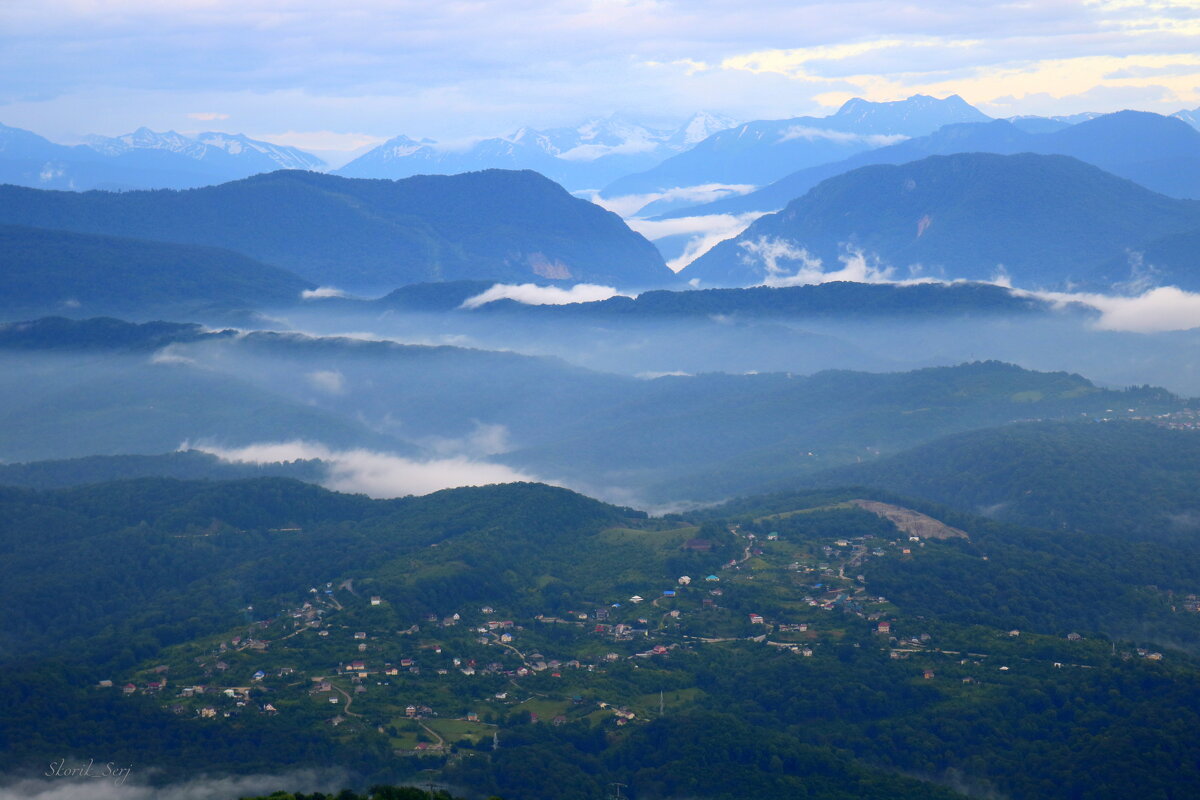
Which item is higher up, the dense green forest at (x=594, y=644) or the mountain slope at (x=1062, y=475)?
the mountain slope at (x=1062, y=475)

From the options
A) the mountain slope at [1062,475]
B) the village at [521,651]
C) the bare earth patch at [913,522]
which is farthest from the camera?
the mountain slope at [1062,475]

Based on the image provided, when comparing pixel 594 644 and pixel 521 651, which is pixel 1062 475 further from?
pixel 521 651

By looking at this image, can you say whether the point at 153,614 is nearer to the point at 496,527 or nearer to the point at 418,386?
the point at 496,527

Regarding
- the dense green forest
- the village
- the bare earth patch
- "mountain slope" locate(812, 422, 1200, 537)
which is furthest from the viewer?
"mountain slope" locate(812, 422, 1200, 537)

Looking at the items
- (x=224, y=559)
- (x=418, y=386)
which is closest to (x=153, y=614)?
(x=224, y=559)

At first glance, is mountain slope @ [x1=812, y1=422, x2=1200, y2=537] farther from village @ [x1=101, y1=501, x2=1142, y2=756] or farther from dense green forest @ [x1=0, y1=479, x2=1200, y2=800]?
village @ [x1=101, y1=501, x2=1142, y2=756]

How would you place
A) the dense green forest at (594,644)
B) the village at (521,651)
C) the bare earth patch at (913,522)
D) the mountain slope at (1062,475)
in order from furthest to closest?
the mountain slope at (1062,475)
the bare earth patch at (913,522)
the village at (521,651)
the dense green forest at (594,644)

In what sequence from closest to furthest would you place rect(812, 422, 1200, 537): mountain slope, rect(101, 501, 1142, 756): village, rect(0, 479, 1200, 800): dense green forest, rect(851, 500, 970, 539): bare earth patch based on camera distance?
rect(0, 479, 1200, 800): dense green forest < rect(101, 501, 1142, 756): village < rect(851, 500, 970, 539): bare earth patch < rect(812, 422, 1200, 537): mountain slope

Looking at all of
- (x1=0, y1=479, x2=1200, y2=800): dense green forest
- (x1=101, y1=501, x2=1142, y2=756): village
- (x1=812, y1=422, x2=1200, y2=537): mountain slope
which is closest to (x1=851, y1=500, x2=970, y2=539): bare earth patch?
(x1=0, y1=479, x2=1200, y2=800): dense green forest

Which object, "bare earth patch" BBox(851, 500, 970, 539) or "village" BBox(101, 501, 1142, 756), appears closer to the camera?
"village" BBox(101, 501, 1142, 756)

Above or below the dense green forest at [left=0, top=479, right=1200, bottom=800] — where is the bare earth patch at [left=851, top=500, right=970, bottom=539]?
above

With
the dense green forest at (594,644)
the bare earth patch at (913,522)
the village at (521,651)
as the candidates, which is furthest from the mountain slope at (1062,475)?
the village at (521,651)

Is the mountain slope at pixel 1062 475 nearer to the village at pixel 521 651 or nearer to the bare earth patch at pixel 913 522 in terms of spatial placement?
the bare earth patch at pixel 913 522
